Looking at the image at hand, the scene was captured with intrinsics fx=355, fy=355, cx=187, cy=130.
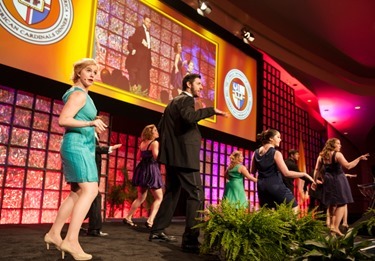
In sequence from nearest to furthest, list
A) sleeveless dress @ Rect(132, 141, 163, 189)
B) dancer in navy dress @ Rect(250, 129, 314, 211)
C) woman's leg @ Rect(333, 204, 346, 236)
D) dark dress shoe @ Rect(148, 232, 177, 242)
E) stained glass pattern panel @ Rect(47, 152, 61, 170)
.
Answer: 1. dark dress shoe @ Rect(148, 232, 177, 242)
2. dancer in navy dress @ Rect(250, 129, 314, 211)
3. woman's leg @ Rect(333, 204, 346, 236)
4. sleeveless dress @ Rect(132, 141, 163, 189)
5. stained glass pattern panel @ Rect(47, 152, 61, 170)

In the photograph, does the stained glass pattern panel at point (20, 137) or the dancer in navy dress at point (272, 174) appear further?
the stained glass pattern panel at point (20, 137)

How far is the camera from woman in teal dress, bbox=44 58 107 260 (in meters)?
2.10

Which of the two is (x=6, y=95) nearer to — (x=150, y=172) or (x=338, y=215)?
(x=150, y=172)

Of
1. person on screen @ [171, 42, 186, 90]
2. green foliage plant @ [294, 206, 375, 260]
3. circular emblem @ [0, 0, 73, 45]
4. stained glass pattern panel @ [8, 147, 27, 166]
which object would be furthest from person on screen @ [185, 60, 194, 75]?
green foliage plant @ [294, 206, 375, 260]

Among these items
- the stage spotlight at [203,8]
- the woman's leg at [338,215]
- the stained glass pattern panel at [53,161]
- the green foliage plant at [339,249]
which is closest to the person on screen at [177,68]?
the stage spotlight at [203,8]

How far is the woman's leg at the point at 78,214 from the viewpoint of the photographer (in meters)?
2.10

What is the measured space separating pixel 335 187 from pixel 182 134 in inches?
98.0

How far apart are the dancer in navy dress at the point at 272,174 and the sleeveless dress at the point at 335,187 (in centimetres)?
126

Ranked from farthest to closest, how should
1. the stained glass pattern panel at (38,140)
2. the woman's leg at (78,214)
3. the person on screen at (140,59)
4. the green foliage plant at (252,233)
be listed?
the person on screen at (140,59), the stained glass pattern panel at (38,140), the green foliage plant at (252,233), the woman's leg at (78,214)

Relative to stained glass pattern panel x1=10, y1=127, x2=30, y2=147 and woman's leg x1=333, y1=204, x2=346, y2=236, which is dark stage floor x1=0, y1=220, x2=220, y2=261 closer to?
stained glass pattern panel x1=10, y1=127, x2=30, y2=147

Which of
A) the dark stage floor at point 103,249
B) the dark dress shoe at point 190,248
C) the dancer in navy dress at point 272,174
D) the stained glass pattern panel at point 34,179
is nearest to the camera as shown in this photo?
the dark stage floor at point 103,249

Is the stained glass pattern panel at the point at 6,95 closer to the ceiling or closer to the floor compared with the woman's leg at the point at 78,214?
closer to the ceiling

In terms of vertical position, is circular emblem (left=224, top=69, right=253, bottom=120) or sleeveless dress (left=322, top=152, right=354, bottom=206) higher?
circular emblem (left=224, top=69, right=253, bottom=120)

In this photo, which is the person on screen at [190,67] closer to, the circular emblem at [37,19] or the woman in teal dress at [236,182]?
the woman in teal dress at [236,182]
